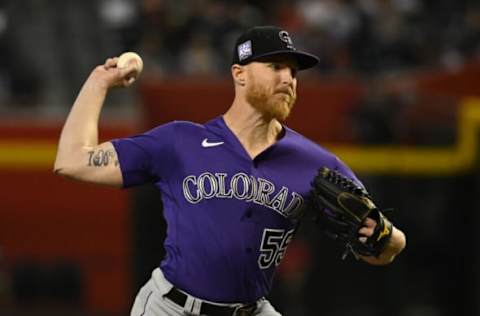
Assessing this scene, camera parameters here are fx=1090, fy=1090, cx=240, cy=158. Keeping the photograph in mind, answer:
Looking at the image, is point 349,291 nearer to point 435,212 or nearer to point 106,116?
point 435,212

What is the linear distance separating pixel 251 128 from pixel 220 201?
0.38 m

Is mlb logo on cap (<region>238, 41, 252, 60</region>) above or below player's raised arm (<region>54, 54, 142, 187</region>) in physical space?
above

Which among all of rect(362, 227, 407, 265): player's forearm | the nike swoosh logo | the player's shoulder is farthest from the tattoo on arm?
rect(362, 227, 407, 265): player's forearm

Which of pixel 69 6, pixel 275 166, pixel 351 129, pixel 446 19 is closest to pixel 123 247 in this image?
pixel 351 129

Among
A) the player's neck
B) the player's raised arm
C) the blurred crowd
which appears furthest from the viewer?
the blurred crowd

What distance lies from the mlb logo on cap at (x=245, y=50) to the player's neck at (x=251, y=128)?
0.72ft

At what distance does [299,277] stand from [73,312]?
8.89 feet

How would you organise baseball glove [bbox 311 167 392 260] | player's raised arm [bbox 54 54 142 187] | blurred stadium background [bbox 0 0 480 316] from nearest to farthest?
1. baseball glove [bbox 311 167 392 260]
2. player's raised arm [bbox 54 54 142 187]
3. blurred stadium background [bbox 0 0 480 316]

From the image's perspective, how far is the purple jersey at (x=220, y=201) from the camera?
460 centimetres

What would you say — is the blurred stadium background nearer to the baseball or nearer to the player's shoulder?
the player's shoulder

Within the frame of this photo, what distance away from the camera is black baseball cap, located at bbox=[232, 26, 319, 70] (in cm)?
467

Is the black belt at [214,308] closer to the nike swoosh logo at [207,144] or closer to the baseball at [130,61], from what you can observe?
the nike swoosh logo at [207,144]

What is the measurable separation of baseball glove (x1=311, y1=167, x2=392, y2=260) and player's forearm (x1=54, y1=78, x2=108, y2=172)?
0.97 metres

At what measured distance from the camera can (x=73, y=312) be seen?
11.2 m
